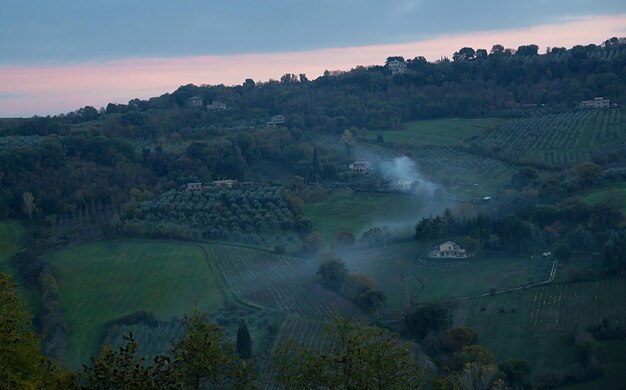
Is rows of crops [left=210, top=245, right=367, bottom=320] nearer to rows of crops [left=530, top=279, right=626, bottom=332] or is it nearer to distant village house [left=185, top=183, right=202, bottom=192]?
rows of crops [left=530, top=279, right=626, bottom=332]

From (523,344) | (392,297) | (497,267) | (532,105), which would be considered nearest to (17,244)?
(392,297)

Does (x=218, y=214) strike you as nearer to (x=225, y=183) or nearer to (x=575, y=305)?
(x=225, y=183)

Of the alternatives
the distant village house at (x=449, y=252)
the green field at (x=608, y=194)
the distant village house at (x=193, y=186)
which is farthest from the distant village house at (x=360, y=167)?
the distant village house at (x=449, y=252)

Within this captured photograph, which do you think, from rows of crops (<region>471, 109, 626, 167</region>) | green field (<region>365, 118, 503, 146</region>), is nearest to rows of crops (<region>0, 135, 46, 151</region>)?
green field (<region>365, 118, 503, 146</region>)

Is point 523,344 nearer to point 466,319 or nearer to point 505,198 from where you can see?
point 466,319

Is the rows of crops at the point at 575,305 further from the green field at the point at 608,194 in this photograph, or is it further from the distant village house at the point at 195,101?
the distant village house at the point at 195,101

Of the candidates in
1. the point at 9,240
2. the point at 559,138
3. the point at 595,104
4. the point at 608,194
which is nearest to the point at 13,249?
the point at 9,240
